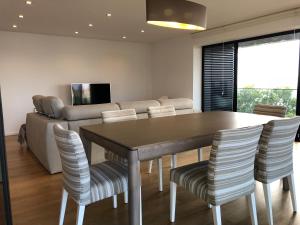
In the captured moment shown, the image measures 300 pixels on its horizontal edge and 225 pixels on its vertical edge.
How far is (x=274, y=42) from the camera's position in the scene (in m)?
5.11

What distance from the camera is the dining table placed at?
1.64 m

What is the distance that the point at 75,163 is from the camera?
1.70m

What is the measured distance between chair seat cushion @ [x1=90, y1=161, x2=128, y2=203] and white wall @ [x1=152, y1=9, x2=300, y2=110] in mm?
4186

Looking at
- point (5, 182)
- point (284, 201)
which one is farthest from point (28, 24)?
point (284, 201)

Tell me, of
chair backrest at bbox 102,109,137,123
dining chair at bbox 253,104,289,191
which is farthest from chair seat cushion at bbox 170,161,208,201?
dining chair at bbox 253,104,289,191

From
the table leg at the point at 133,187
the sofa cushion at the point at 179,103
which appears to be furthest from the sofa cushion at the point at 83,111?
the table leg at the point at 133,187

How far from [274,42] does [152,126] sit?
4080mm

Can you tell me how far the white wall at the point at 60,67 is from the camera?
6.00 m

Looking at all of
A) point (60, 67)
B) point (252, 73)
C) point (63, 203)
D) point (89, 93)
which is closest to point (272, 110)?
point (252, 73)

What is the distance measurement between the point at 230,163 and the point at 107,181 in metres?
0.90

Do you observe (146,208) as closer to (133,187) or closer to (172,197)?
(172,197)

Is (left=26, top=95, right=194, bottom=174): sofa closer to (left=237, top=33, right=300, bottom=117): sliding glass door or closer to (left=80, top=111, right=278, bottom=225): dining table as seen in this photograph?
(left=80, top=111, right=278, bottom=225): dining table

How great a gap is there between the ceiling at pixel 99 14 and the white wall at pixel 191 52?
7.4 inches

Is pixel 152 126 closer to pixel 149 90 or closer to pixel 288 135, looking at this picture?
pixel 288 135
